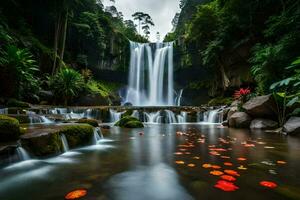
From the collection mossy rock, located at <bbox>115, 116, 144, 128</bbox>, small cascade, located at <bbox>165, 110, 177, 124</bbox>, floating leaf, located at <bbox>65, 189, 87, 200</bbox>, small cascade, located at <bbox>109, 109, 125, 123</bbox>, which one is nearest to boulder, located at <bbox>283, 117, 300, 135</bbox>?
mossy rock, located at <bbox>115, 116, 144, 128</bbox>

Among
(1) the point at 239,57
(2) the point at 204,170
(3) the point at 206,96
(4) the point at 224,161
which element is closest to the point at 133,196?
(2) the point at 204,170

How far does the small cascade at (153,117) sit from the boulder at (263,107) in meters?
5.62

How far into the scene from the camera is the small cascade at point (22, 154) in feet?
9.43

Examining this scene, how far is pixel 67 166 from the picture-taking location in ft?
8.98

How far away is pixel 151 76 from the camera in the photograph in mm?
27188

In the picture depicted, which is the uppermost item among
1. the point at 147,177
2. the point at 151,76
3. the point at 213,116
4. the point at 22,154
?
the point at 151,76

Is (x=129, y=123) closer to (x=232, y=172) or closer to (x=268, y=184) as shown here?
(x=232, y=172)

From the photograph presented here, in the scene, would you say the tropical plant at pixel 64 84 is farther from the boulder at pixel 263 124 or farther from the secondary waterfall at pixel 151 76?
the boulder at pixel 263 124

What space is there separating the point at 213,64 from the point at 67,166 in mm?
19484

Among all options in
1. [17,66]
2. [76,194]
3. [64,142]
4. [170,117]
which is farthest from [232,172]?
[17,66]

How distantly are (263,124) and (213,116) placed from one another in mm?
4479

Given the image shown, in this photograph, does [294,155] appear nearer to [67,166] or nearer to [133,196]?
[133,196]

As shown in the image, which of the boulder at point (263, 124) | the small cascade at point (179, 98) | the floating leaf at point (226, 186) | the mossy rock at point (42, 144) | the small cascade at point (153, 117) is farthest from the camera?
the small cascade at point (179, 98)

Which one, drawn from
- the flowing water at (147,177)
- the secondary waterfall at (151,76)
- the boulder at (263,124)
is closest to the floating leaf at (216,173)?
the flowing water at (147,177)
